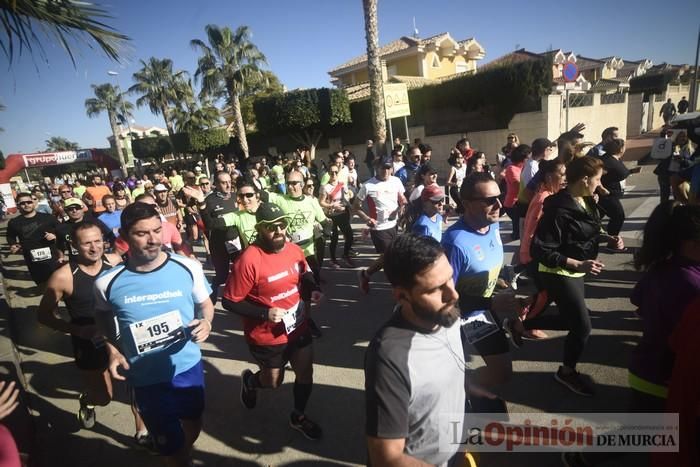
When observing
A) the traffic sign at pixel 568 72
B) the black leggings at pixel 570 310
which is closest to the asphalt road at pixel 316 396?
the black leggings at pixel 570 310

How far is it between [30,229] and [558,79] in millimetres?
17962

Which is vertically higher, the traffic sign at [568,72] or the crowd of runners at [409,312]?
the traffic sign at [568,72]

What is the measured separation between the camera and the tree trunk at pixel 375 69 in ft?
44.5

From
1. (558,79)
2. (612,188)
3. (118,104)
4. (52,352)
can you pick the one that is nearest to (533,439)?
(612,188)

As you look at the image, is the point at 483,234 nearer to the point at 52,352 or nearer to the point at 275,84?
the point at 52,352

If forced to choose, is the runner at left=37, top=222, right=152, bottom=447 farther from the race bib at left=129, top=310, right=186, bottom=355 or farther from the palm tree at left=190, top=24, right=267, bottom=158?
the palm tree at left=190, top=24, right=267, bottom=158

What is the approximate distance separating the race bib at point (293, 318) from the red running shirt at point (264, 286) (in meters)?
0.03

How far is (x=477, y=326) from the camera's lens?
9.05ft

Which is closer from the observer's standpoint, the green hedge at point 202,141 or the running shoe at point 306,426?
the running shoe at point 306,426

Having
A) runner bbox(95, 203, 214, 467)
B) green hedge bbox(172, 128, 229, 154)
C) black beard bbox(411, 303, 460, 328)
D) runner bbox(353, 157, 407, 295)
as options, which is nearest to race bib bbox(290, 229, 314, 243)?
runner bbox(353, 157, 407, 295)

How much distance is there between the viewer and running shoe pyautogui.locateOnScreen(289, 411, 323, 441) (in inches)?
120

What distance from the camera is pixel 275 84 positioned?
34.9 meters

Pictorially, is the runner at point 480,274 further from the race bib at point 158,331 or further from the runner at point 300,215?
the runner at point 300,215

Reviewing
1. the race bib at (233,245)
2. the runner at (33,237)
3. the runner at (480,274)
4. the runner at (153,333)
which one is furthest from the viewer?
the runner at (33,237)
